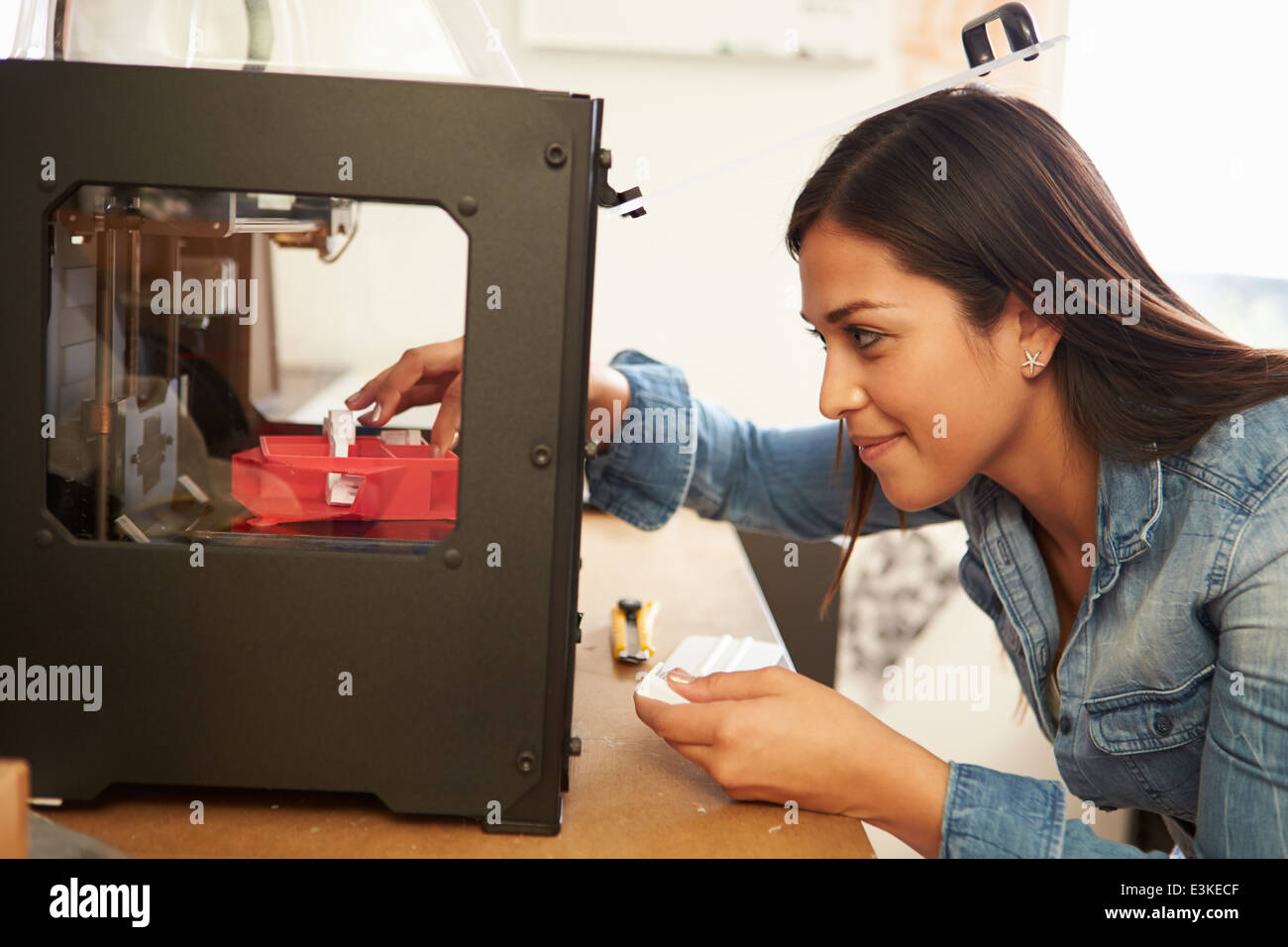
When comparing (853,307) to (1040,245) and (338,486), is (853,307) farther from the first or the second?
(338,486)

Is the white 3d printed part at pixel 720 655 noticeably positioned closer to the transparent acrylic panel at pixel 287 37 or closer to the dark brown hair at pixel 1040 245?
the dark brown hair at pixel 1040 245

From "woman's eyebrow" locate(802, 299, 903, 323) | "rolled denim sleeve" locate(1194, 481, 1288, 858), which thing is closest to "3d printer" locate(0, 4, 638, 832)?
"woman's eyebrow" locate(802, 299, 903, 323)

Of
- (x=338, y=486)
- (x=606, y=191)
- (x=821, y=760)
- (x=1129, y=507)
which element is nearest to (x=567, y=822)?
(x=821, y=760)

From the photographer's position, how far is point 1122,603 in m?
0.82

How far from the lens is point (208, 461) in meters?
0.80

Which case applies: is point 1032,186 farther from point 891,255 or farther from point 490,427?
point 490,427

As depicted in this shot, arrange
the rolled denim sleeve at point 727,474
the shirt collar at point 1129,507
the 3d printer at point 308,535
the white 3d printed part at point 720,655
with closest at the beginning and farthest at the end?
the 3d printer at point 308,535, the shirt collar at point 1129,507, the white 3d printed part at point 720,655, the rolled denim sleeve at point 727,474

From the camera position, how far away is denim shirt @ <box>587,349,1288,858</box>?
0.65m

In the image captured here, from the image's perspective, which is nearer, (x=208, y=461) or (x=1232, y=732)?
(x=1232, y=732)

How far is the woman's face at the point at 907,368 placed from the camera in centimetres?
81

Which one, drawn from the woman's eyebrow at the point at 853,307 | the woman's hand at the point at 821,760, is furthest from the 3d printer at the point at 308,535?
the woman's eyebrow at the point at 853,307

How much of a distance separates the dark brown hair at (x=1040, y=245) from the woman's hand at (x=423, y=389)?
0.35 meters
